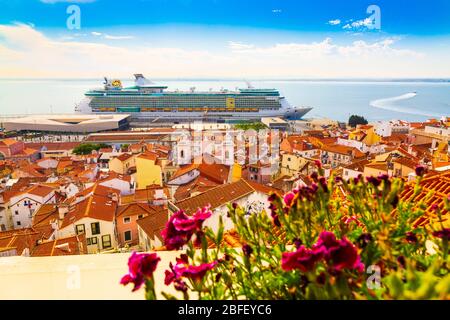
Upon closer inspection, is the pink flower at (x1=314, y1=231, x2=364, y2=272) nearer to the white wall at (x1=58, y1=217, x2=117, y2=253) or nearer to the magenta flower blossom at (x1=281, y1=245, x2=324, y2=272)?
the magenta flower blossom at (x1=281, y1=245, x2=324, y2=272)

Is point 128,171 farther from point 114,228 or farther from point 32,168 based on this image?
point 114,228

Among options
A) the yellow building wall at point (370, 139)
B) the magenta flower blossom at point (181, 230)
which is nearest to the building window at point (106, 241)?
the magenta flower blossom at point (181, 230)

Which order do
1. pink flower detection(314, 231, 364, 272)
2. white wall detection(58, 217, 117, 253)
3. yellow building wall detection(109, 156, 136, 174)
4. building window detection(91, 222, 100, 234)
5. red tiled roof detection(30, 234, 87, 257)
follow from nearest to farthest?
pink flower detection(314, 231, 364, 272), red tiled roof detection(30, 234, 87, 257), white wall detection(58, 217, 117, 253), building window detection(91, 222, 100, 234), yellow building wall detection(109, 156, 136, 174)

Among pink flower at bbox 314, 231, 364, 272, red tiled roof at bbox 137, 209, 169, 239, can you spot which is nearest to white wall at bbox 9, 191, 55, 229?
red tiled roof at bbox 137, 209, 169, 239

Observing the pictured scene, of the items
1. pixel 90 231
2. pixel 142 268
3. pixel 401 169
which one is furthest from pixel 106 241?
pixel 142 268

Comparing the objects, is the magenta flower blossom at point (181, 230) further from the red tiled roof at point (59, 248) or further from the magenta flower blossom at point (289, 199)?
the red tiled roof at point (59, 248)
